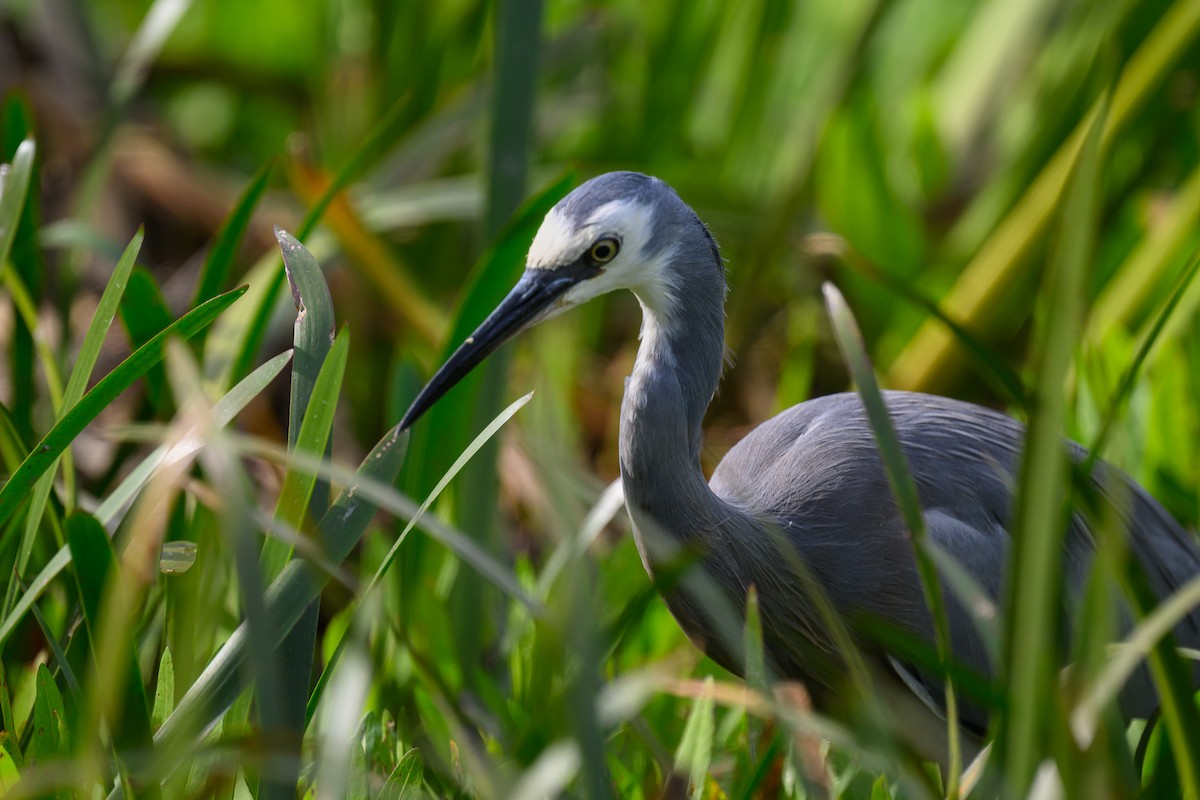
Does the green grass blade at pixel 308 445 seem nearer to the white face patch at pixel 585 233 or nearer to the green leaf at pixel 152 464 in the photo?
the green leaf at pixel 152 464

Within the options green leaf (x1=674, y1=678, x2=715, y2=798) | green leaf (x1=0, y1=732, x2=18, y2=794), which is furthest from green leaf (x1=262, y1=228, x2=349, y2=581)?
green leaf (x1=674, y1=678, x2=715, y2=798)

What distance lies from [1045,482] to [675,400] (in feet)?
2.65

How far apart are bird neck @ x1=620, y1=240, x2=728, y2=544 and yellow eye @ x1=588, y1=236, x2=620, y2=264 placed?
Result: 12cm

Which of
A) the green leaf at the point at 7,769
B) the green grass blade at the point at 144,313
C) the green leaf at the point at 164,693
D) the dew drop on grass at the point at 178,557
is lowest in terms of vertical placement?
the green leaf at the point at 7,769

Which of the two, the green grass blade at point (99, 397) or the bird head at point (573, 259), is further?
the bird head at point (573, 259)

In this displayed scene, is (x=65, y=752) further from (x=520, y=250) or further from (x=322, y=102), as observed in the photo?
(x=322, y=102)

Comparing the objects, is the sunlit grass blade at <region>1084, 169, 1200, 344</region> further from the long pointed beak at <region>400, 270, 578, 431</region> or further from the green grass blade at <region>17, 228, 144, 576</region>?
the green grass blade at <region>17, 228, 144, 576</region>

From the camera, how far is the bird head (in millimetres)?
1709

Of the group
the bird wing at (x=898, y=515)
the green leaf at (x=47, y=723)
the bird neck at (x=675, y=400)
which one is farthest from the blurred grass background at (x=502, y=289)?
the bird wing at (x=898, y=515)

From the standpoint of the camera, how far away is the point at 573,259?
1.72 metres

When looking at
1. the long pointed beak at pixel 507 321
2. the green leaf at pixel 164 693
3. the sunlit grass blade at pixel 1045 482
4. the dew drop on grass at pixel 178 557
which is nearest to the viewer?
the sunlit grass blade at pixel 1045 482

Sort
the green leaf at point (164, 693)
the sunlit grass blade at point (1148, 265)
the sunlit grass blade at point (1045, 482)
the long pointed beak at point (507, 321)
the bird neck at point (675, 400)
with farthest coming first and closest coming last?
the sunlit grass blade at point (1148, 265) < the bird neck at point (675, 400) < the long pointed beak at point (507, 321) < the green leaf at point (164, 693) < the sunlit grass blade at point (1045, 482)

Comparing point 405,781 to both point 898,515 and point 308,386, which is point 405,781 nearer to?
point 308,386

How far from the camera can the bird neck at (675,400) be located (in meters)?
1.81
